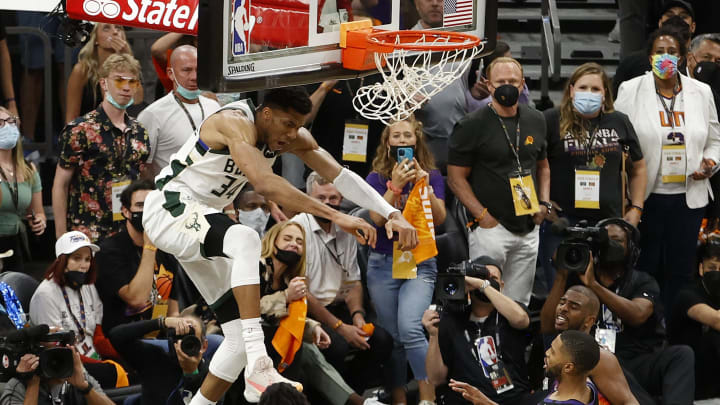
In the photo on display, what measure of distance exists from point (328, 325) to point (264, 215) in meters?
1.11

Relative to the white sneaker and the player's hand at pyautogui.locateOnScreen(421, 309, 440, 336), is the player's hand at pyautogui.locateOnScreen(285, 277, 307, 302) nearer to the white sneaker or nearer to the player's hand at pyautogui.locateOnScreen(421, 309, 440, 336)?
the player's hand at pyautogui.locateOnScreen(421, 309, 440, 336)

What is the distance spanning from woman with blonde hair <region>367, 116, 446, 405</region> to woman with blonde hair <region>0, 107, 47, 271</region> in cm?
247

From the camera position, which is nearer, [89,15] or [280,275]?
[89,15]

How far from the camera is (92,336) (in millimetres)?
7613

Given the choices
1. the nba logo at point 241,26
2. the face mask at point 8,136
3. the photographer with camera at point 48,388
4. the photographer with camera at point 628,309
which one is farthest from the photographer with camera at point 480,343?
the face mask at point 8,136

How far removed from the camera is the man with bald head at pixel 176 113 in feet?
28.1

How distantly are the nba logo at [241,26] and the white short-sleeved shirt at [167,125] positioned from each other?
248cm

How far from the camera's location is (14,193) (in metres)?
8.31

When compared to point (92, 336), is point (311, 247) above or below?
above

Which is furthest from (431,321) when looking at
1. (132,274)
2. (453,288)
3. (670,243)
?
(670,243)

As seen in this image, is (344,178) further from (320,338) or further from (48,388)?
(48,388)

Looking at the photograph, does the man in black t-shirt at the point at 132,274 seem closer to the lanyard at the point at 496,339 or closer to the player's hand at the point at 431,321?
the player's hand at the point at 431,321

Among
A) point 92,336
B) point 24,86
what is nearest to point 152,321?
point 92,336

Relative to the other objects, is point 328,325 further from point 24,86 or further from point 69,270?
point 24,86
